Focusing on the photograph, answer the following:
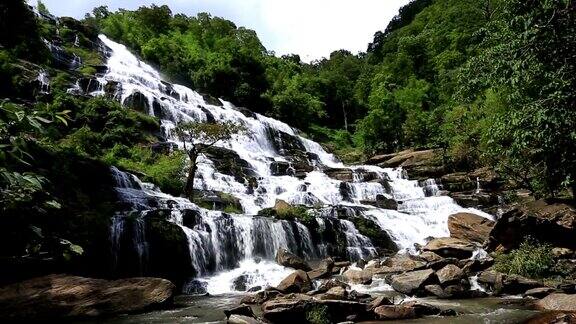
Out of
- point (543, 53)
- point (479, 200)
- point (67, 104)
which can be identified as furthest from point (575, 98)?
point (67, 104)

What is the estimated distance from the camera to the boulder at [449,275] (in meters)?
13.9

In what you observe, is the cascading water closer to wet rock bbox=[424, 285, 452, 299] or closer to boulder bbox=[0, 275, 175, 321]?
boulder bbox=[0, 275, 175, 321]

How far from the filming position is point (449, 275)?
14.1m

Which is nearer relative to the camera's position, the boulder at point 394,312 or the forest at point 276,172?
the boulder at point 394,312

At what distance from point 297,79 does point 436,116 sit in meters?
21.8

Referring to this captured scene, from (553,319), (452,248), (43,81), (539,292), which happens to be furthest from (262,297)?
(43,81)

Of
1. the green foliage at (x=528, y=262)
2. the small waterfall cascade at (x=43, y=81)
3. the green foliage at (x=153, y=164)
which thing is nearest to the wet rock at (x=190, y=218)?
the green foliage at (x=153, y=164)

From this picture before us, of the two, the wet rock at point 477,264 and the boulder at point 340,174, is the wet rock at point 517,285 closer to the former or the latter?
the wet rock at point 477,264

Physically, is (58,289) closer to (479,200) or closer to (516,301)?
(516,301)

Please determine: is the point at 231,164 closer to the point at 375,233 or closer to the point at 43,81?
the point at 375,233

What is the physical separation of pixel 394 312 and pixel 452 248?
9.74 meters

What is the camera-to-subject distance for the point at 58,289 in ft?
37.7

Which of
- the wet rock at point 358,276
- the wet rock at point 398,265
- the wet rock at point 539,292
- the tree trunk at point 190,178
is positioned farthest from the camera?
the tree trunk at point 190,178

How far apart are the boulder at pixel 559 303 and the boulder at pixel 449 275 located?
2.74 m
